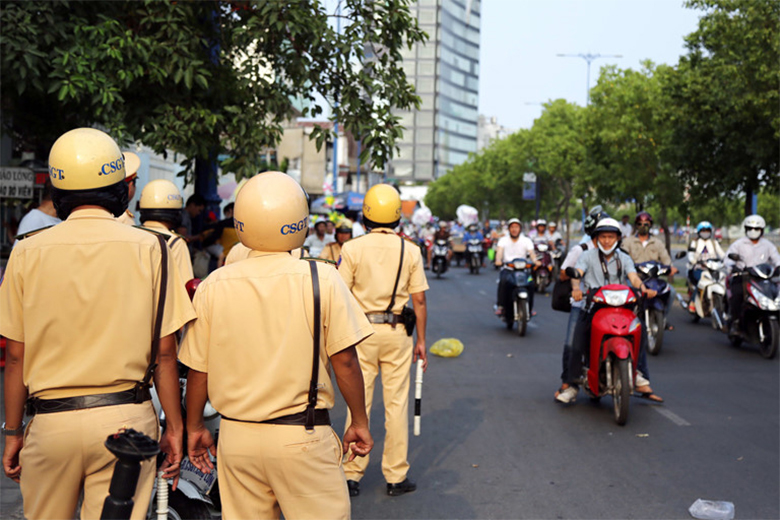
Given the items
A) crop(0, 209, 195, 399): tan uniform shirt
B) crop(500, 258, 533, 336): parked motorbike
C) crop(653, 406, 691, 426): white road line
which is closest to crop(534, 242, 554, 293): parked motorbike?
crop(500, 258, 533, 336): parked motorbike

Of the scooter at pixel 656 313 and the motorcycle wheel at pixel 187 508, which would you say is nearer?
the motorcycle wheel at pixel 187 508

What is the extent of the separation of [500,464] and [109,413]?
394 cm

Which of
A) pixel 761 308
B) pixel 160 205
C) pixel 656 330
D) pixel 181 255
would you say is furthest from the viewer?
pixel 656 330

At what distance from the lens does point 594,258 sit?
8.31 m

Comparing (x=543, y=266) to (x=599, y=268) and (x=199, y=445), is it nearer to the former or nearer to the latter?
(x=599, y=268)

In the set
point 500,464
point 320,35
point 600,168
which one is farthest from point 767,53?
point 600,168

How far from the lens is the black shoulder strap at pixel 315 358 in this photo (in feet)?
10.3

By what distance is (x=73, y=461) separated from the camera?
308 cm

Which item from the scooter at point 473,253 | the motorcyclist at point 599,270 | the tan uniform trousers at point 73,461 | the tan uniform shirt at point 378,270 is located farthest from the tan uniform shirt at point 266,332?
the scooter at point 473,253

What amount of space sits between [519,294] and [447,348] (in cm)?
264

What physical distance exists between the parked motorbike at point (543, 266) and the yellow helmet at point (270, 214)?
19.6m

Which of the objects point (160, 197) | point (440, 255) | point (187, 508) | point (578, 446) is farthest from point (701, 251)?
point (440, 255)

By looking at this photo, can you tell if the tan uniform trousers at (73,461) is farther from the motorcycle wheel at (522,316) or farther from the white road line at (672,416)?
the motorcycle wheel at (522,316)

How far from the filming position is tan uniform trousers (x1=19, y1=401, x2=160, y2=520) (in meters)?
3.07
